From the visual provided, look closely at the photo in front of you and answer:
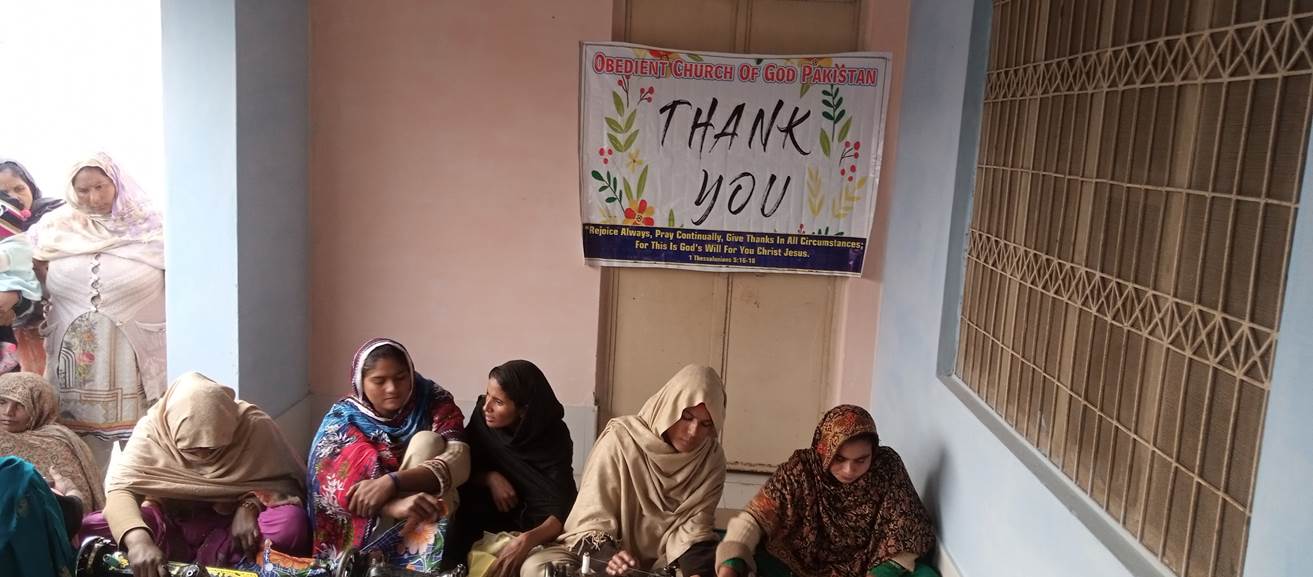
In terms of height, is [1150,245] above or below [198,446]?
above

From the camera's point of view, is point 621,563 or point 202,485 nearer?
point 621,563

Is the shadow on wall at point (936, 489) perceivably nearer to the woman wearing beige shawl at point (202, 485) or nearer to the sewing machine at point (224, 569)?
the sewing machine at point (224, 569)

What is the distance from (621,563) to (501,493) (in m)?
0.57

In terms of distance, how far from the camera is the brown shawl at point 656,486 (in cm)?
314

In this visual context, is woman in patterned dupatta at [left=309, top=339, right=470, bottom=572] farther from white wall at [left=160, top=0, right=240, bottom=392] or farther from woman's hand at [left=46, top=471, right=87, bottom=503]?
white wall at [left=160, top=0, right=240, bottom=392]

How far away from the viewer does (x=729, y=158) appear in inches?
178

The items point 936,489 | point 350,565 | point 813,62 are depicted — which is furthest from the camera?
point 813,62

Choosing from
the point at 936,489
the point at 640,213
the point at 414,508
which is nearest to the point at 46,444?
the point at 414,508

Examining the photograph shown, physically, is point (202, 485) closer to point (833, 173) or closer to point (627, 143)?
point (627, 143)

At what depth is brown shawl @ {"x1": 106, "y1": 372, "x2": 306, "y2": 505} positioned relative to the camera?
9.82ft

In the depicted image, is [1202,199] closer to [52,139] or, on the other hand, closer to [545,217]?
[545,217]

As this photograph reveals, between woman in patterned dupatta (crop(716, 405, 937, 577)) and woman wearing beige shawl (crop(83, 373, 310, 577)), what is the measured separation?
152 cm

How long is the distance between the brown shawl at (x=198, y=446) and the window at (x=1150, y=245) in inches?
94.2

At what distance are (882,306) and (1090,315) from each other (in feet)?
6.87
